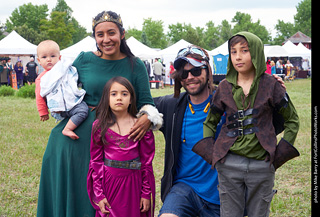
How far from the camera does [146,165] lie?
3.02 meters

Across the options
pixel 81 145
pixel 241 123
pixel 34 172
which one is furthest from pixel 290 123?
pixel 34 172

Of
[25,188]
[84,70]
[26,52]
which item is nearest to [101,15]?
[84,70]

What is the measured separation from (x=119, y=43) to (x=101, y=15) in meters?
0.26

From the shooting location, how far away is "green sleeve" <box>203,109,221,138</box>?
291 centimetres

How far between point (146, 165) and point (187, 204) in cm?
47

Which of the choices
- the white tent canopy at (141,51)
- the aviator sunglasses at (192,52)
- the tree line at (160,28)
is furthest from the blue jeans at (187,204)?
the tree line at (160,28)

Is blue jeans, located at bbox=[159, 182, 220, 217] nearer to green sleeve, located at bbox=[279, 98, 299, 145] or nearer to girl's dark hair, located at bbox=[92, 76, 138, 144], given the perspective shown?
girl's dark hair, located at bbox=[92, 76, 138, 144]

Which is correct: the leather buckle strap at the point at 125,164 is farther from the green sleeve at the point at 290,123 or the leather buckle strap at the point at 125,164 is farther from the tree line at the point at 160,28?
the tree line at the point at 160,28

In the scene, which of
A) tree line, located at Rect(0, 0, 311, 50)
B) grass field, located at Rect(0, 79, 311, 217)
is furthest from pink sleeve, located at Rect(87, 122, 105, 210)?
tree line, located at Rect(0, 0, 311, 50)

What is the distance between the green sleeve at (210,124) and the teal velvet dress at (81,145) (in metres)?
0.55

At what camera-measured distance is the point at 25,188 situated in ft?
18.7

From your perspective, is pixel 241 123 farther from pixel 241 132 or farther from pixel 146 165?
pixel 146 165

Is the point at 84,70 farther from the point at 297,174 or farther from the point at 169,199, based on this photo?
the point at 297,174

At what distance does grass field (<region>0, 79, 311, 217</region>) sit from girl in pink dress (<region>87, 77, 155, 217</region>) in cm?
207
